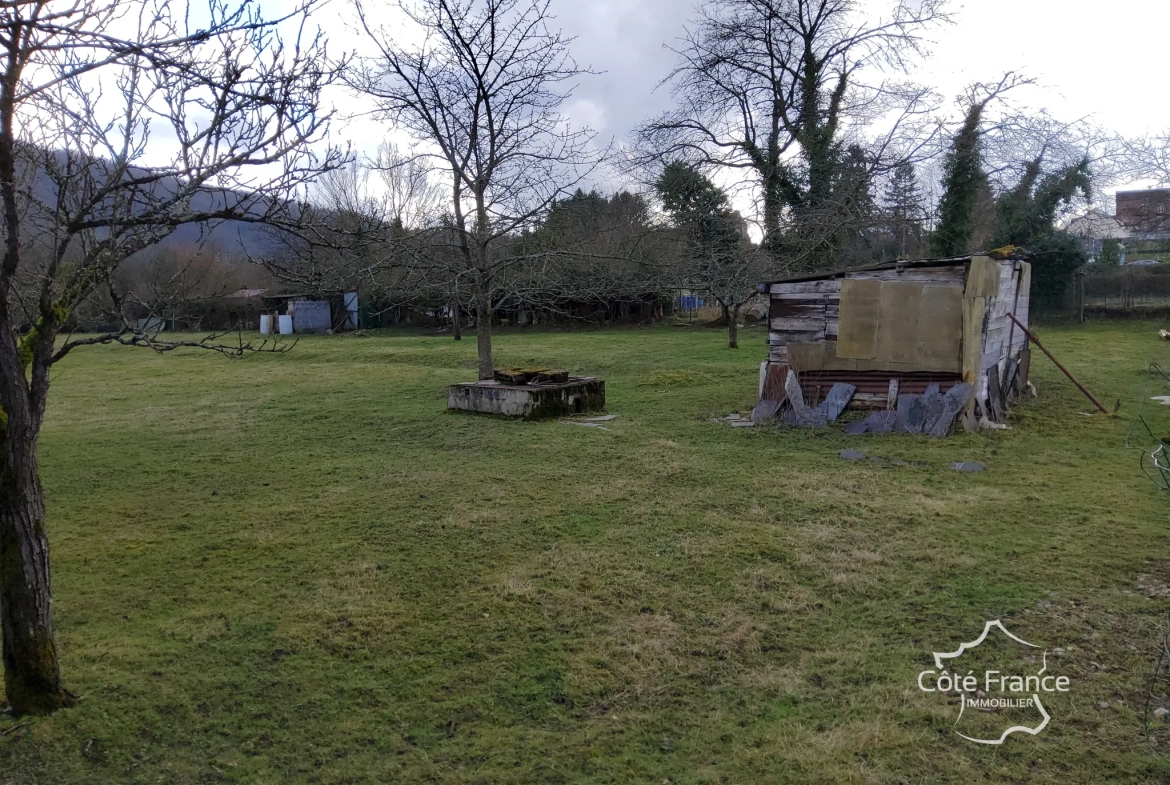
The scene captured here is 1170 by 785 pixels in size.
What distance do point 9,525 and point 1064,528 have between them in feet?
21.9

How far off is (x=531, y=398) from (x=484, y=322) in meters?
2.33

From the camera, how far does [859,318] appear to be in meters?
10.3

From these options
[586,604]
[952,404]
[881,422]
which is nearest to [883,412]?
[881,422]

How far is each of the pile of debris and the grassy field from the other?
40cm

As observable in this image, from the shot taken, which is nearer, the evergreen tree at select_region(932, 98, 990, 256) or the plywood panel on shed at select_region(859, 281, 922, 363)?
the plywood panel on shed at select_region(859, 281, 922, 363)

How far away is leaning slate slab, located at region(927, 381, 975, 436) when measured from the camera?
952cm

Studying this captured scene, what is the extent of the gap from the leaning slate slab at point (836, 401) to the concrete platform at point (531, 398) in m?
3.35

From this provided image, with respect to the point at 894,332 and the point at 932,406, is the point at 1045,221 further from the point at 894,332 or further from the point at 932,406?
the point at 932,406

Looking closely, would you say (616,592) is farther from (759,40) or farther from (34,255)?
(759,40)

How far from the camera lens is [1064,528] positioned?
230 inches

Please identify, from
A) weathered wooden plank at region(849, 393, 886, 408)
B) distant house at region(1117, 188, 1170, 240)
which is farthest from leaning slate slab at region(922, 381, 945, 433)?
distant house at region(1117, 188, 1170, 240)

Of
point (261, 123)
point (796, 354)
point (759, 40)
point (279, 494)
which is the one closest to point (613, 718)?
point (261, 123)

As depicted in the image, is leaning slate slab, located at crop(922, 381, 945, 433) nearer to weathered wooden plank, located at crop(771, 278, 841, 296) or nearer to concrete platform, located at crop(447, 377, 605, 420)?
weathered wooden plank, located at crop(771, 278, 841, 296)

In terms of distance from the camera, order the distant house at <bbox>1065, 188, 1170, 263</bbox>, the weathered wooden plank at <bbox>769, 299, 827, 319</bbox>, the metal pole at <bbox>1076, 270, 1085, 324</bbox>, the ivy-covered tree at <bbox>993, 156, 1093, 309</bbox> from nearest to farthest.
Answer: the weathered wooden plank at <bbox>769, 299, 827, 319</bbox> → the metal pole at <bbox>1076, 270, 1085, 324</bbox> → the ivy-covered tree at <bbox>993, 156, 1093, 309</bbox> → the distant house at <bbox>1065, 188, 1170, 263</bbox>
